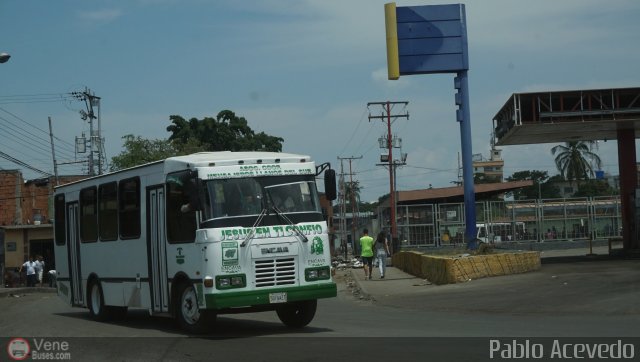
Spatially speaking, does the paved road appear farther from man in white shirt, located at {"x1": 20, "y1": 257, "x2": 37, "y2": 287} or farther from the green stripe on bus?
man in white shirt, located at {"x1": 20, "y1": 257, "x2": 37, "y2": 287}

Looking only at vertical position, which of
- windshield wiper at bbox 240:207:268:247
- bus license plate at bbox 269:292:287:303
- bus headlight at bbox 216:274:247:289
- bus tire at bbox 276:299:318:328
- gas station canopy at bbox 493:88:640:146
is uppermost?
gas station canopy at bbox 493:88:640:146

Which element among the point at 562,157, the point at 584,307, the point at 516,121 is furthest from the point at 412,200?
the point at 584,307

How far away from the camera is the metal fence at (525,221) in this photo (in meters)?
45.4

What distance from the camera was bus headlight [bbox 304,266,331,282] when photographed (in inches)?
515

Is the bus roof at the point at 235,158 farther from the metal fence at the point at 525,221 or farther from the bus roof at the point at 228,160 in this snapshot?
the metal fence at the point at 525,221

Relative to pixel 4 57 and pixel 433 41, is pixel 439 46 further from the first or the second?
pixel 4 57

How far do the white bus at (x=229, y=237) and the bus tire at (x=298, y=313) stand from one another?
19 millimetres

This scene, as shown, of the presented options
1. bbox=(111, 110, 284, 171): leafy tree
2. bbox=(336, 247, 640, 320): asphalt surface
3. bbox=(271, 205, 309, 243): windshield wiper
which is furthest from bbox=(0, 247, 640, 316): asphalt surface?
bbox=(111, 110, 284, 171): leafy tree

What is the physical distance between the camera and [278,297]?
12703 mm

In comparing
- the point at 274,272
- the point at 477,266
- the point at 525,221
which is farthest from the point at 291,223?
the point at 525,221

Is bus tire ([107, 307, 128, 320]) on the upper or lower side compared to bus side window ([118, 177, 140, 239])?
lower

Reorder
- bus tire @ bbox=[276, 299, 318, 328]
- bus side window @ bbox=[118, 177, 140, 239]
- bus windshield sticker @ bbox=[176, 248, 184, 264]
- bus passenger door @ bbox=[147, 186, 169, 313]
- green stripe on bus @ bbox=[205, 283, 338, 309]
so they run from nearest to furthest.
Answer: green stripe on bus @ bbox=[205, 283, 338, 309] < bus windshield sticker @ bbox=[176, 248, 184, 264] < bus tire @ bbox=[276, 299, 318, 328] < bus passenger door @ bbox=[147, 186, 169, 313] < bus side window @ bbox=[118, 177, 140, 239]

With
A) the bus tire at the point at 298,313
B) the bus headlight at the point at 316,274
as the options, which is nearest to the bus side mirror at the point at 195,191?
the bus headlight at the point at 316,274

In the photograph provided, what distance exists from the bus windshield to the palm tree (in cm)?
7921
